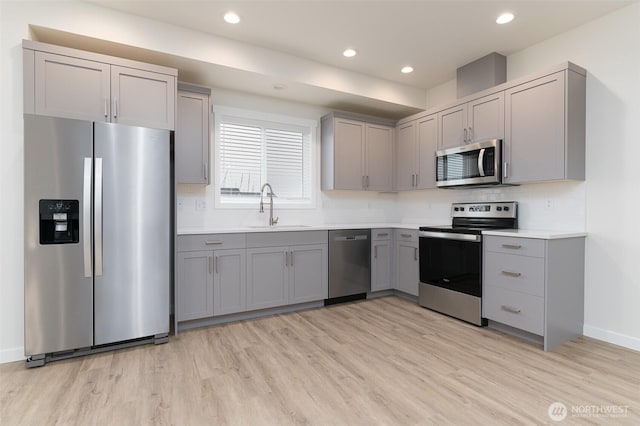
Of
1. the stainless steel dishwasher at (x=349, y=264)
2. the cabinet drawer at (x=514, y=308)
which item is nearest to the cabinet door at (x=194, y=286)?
the stainless steel dishwasher at (x=349, y=264)

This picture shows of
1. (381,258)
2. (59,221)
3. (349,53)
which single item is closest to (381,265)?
(381,258)

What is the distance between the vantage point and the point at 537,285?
276 centimetres

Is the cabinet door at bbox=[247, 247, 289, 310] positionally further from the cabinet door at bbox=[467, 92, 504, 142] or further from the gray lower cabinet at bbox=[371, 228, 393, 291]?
the cabinet door at bbox=[467, 92, 504, 142]

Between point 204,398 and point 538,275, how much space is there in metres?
2.69

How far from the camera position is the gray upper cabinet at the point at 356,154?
14.1 feet

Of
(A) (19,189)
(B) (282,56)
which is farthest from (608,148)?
(A) (19,189)

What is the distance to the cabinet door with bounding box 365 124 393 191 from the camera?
4.55 meters

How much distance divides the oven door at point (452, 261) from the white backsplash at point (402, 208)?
2.26 feet

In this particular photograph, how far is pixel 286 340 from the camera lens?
2.91 metres

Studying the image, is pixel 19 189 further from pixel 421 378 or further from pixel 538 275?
pixel 538 275

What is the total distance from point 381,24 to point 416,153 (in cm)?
178

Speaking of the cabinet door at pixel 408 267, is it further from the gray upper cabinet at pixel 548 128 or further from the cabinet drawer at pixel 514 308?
the gray upper cabinet at pixel 548 128

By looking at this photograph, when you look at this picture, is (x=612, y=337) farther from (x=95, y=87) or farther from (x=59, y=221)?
(x=95, y=87)

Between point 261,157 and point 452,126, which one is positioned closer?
point 452,126
